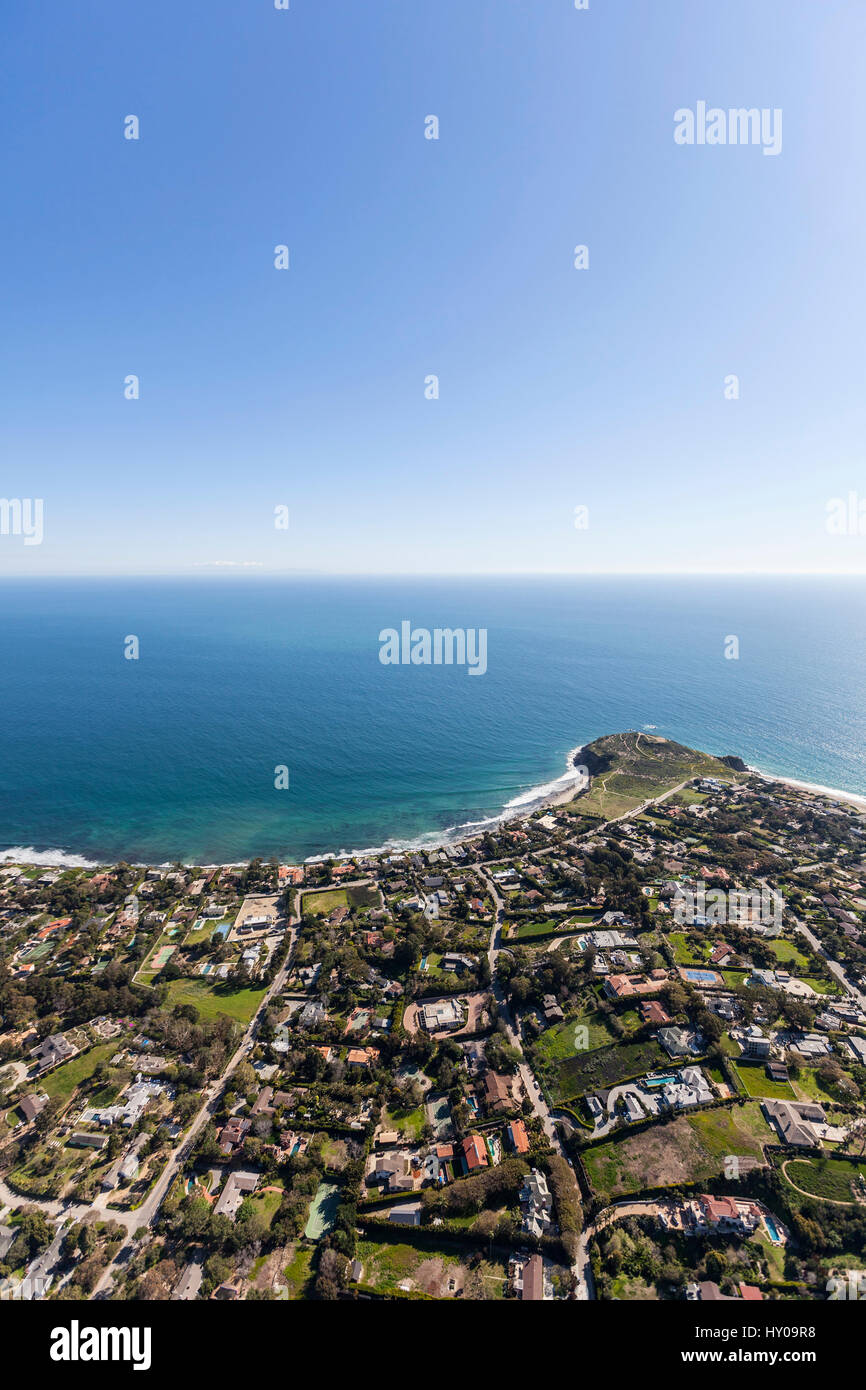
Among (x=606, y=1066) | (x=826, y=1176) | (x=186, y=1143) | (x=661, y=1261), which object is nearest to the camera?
(x=661, y=1261)

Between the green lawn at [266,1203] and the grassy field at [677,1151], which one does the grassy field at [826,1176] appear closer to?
the grassy field at [677,1151]

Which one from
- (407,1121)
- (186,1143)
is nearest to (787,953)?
(407,1121)

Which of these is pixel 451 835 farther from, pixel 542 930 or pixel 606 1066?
pixel 606 1066

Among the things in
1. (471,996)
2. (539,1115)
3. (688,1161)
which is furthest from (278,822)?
(688,1161)

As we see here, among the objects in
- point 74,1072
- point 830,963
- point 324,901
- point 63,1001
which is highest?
point 324,901

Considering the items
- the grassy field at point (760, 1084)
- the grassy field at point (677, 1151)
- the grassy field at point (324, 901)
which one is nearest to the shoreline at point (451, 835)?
the grassy field at point (324, 901)
